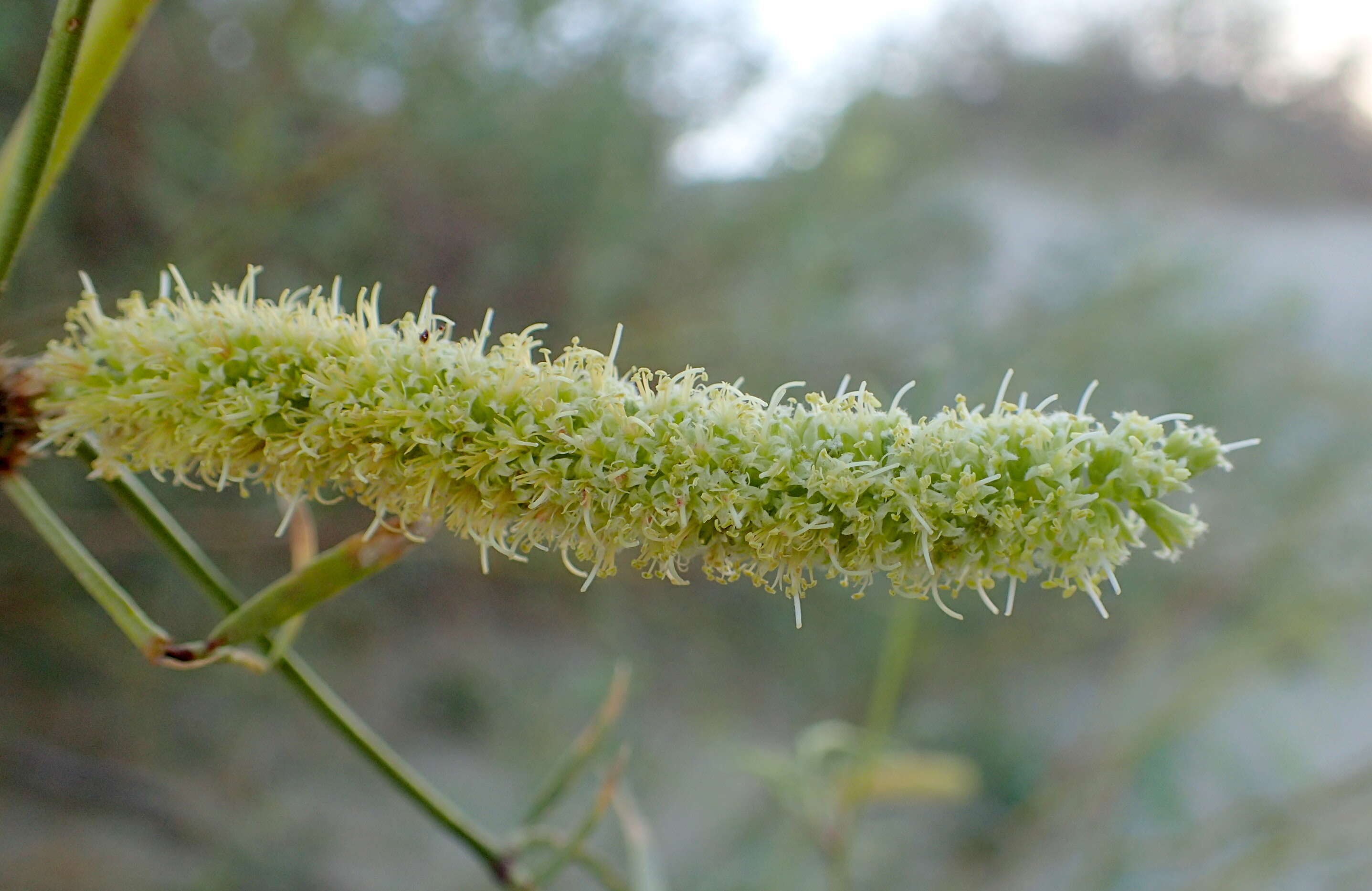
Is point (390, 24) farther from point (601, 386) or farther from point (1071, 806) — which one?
point (1071, 806)

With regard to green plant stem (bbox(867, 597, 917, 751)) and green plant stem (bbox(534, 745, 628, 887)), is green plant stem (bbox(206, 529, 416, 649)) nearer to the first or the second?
green plant stem (bbox(534, 745, 628, 887))

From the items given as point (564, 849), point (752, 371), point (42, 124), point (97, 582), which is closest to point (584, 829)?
point (564, 849)

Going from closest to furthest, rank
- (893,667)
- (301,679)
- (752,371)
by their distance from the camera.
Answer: (301,679)
(893,667)
(752,371)

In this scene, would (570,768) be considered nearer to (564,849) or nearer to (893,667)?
(564,849)

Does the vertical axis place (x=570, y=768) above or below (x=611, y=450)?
below

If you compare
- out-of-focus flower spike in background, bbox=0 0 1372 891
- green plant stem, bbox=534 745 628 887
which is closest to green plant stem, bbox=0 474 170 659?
green plant stem, bbox=534 745 628 887

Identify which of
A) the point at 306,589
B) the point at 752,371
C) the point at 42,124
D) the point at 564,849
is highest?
the point at 752,371
